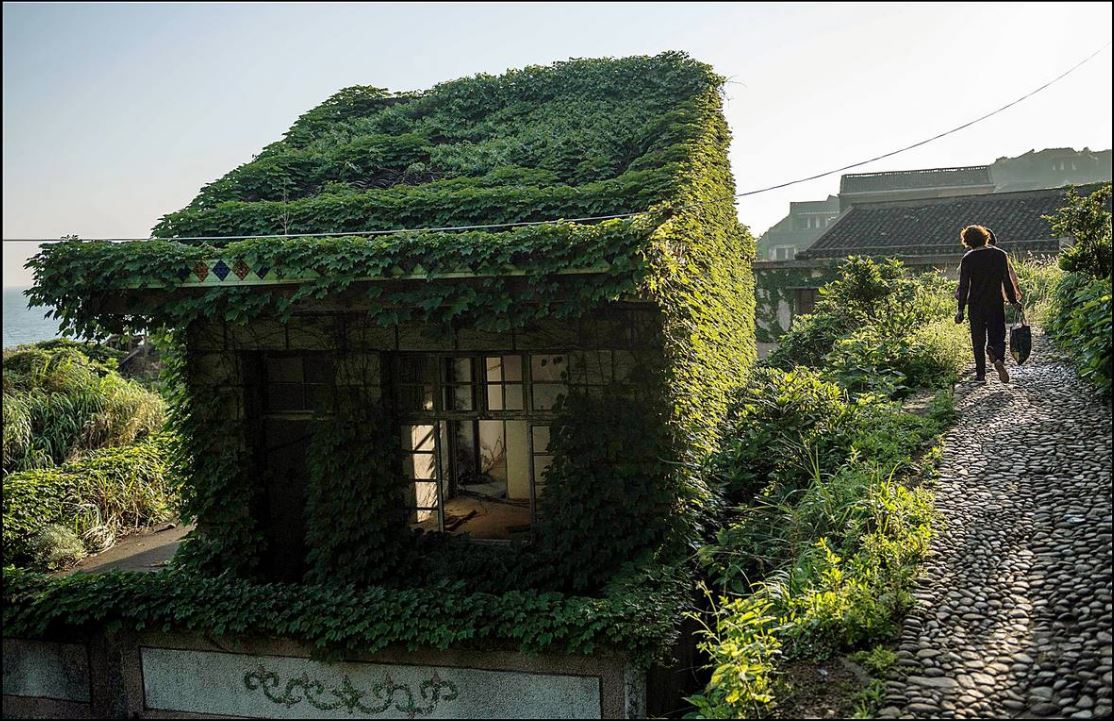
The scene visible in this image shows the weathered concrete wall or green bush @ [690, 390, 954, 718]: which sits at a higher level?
green bush @ [690, 390, 954, 718]

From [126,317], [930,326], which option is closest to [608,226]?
[126,317]

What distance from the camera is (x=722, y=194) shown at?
40.8 ft

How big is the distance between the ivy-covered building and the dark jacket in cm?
287

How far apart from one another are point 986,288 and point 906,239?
16.6 meters

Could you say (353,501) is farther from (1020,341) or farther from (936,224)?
(936,224)

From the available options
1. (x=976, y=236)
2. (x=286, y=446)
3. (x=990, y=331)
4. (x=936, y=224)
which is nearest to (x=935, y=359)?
(x=990, y=331)

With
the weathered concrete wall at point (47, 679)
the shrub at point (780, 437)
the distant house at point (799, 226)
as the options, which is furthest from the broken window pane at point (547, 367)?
the distant house at point (799, 226)

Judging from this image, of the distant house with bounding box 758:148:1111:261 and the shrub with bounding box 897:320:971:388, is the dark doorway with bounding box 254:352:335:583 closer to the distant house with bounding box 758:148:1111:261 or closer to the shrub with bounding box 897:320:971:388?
the shrub with bounding box 897:320:971:388

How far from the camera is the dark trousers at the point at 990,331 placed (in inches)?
360

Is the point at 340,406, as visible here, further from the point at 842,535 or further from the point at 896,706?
the point at 896,706

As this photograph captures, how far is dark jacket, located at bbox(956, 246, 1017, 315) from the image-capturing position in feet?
29.5

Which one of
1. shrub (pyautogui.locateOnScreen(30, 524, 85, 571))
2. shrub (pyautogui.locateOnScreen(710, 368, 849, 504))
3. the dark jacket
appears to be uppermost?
the dark jacket

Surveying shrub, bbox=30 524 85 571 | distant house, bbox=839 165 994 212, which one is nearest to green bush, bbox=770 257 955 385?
shrub, bbox=30 524 85 571

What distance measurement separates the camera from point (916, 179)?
1606 inches
